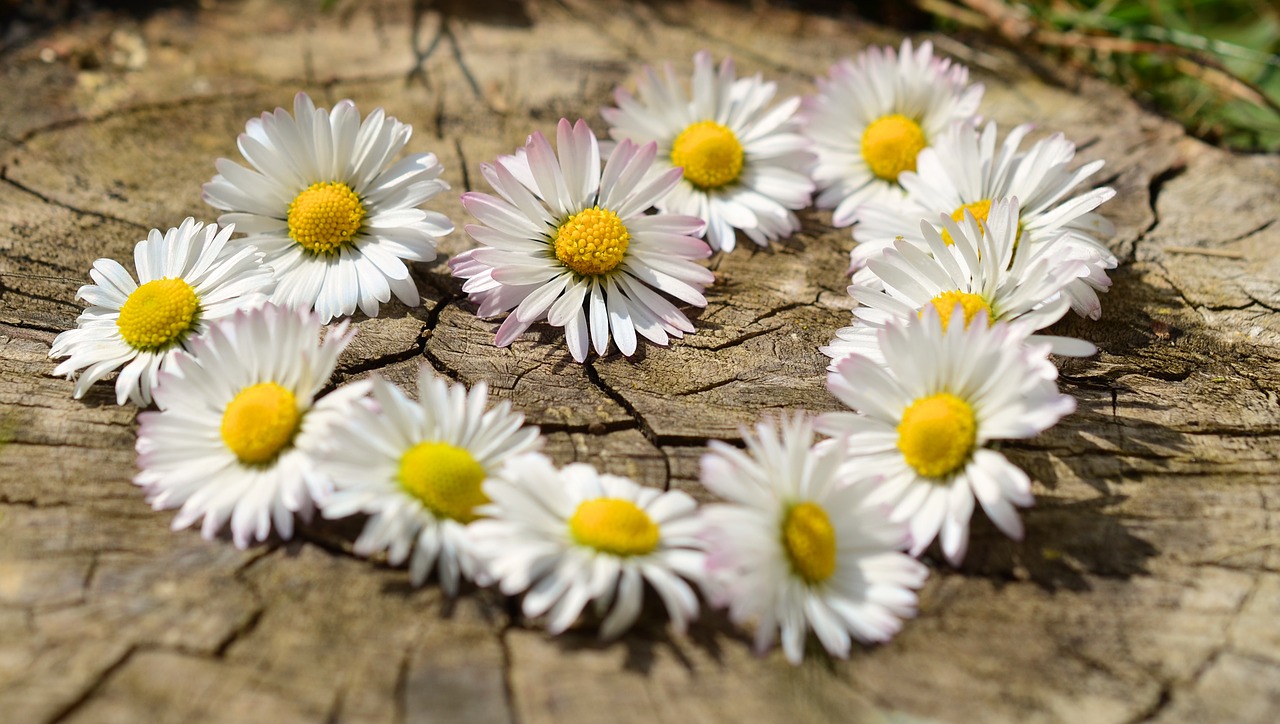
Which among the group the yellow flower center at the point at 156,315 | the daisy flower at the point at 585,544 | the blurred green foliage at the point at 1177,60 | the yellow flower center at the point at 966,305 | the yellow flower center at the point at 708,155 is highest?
the blurred green foliage at the point at 1177,60

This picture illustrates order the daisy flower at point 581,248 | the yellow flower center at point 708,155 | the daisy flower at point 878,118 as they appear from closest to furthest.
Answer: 1. the daisy flower at point 581,248
2. the yellow flower center at point 708,155
3. the daisy flower at point 878,118

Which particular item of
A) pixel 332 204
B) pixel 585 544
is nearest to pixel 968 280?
pixel 585 544

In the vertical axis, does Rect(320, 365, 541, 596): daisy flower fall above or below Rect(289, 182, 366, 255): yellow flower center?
below

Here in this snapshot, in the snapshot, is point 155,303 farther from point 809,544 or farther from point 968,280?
point 968,280

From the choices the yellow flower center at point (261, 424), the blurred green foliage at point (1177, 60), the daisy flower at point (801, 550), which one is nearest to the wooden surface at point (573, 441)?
the daisy flower at point (801, 550)

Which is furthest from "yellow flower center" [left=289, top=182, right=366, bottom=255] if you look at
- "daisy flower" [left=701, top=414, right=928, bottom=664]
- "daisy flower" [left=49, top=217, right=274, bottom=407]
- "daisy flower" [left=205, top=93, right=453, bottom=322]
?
"daisy flower" [left=701, top=414, right=928, bottom=664]

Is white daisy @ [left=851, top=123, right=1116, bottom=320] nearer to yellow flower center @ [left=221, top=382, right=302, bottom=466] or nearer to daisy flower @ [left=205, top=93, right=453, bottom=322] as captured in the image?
daisy flower @ [left=205, top=93, right=453, bottom=322]

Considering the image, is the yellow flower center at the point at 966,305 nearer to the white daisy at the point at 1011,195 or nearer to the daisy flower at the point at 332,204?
the white daisy at the point at 1011,195
